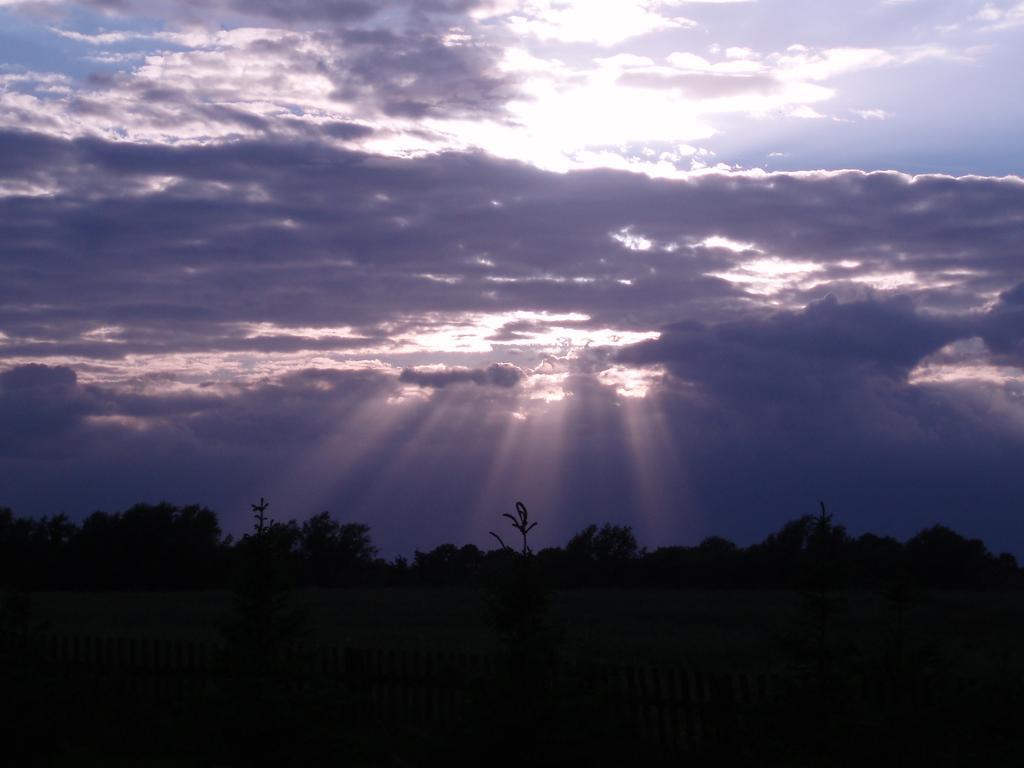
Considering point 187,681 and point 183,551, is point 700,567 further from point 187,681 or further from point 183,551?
point 187,681

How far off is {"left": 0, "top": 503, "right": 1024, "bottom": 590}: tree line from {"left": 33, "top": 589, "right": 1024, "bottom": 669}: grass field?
15.6 m

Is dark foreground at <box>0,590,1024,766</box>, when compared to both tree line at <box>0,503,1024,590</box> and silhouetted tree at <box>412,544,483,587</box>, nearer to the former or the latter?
tree line at <box>0,503,1024,590</box>

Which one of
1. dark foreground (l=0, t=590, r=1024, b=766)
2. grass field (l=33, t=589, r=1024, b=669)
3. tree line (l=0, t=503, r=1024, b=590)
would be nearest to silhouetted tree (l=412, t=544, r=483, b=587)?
tree line (l=0, t=503, r=1024, b=590)

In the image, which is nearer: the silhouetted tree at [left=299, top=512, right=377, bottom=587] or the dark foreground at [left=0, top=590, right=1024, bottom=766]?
the dark foreground at [left=0, top=590, right=1024, bottom=766]

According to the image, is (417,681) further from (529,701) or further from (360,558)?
(360,558)

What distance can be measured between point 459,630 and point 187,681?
1123 centimetres

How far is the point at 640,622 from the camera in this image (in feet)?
97.9

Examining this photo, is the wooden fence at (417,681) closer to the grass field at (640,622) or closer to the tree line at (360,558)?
the grass field at (640,622)

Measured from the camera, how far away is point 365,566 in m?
79.3

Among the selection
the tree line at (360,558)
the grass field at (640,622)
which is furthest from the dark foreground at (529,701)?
the tree line at (360,558)

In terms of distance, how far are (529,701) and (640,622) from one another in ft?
76.6

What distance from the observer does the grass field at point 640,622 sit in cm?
1922

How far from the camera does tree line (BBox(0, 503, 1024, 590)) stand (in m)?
54.8

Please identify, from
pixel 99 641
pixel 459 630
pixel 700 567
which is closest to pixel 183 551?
pixel 700 567
